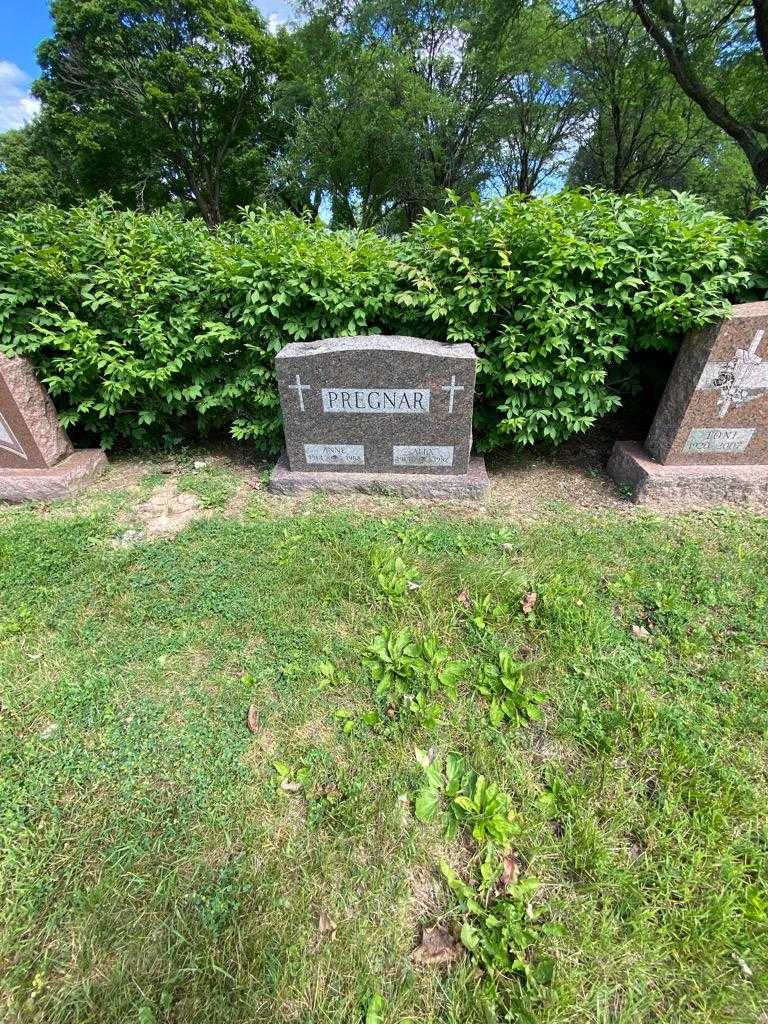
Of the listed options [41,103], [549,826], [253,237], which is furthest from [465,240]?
[41,103]

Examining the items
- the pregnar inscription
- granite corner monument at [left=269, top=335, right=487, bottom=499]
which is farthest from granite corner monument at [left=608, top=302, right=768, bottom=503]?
the pregnar inscription

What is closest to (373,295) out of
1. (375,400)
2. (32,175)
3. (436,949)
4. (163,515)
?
(375,400)

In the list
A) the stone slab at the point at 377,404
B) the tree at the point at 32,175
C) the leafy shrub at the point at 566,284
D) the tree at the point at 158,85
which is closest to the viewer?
the leafy shrub at the point at 566,284

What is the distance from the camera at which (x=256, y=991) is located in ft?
4.21

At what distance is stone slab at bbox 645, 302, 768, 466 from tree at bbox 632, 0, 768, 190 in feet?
29.1

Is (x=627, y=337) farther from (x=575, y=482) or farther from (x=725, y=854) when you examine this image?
(x=725, y=854)

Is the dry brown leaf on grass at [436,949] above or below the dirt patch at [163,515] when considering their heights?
below

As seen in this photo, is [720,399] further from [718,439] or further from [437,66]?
[437,66]

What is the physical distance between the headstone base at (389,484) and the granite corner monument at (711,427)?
118cm

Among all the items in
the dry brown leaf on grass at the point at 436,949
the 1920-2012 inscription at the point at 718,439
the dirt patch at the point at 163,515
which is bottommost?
the dry brown leaf on grass at the point at 436,949

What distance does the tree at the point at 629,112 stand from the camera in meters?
13.0

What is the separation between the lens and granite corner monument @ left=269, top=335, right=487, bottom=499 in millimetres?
3094

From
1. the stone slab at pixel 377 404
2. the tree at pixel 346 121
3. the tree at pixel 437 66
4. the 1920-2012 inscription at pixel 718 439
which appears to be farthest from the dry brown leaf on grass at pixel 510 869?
the tree at pixel 346 121

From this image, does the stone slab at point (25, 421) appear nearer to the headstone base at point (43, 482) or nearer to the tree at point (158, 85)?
the headstone base at point (43, 482)
